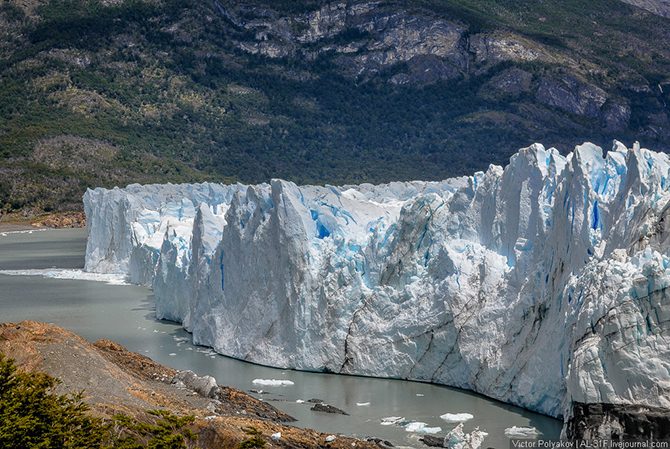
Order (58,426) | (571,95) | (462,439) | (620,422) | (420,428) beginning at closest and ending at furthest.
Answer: (58,426)
(620,422)
(462,439)
(420,428)
(571,95)

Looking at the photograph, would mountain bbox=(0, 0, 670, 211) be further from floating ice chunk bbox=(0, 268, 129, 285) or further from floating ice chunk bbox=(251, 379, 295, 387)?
floating ice chunk bbox=(251, 379, 295, 387)

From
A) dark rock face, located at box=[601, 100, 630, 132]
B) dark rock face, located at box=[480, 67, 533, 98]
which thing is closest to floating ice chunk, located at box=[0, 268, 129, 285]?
dark rock face, located at box=[480, 67, 533, 98]

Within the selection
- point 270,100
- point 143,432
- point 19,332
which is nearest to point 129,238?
point 19,332

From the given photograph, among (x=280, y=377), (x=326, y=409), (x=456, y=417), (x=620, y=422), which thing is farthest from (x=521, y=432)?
(x=280, y=377)

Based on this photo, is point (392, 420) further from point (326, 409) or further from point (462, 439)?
point (462, 439)

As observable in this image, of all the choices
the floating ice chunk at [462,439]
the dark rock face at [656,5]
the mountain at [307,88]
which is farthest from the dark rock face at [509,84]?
the floating ice chunk at [462,439]

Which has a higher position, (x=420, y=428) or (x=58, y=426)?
(x=58, y=426)

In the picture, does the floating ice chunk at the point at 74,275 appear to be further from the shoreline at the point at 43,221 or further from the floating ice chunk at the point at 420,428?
the shoreline at the point at 43,221
